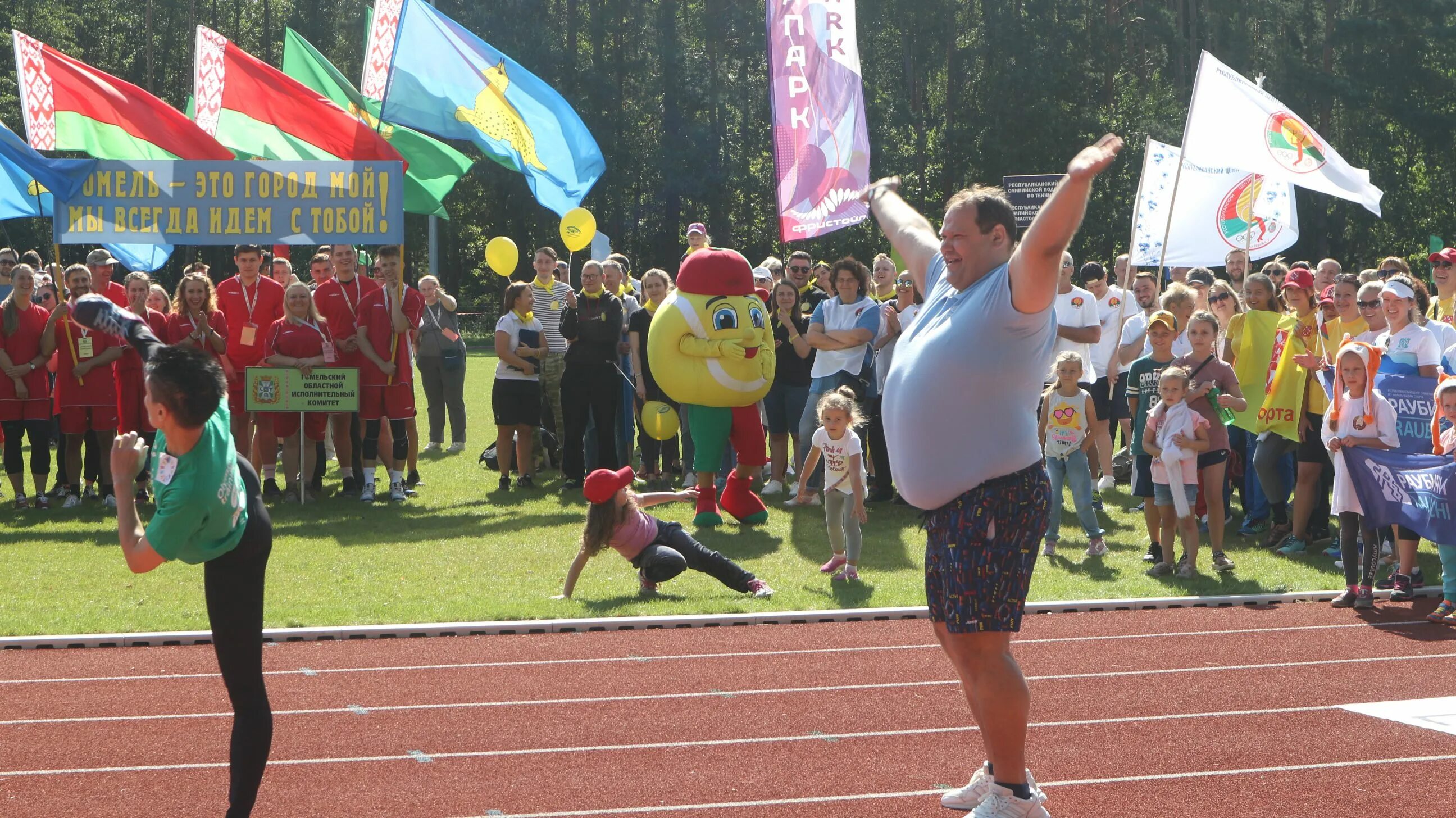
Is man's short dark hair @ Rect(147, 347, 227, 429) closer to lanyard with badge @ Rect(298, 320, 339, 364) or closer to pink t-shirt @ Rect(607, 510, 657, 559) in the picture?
pink t-shirt @ Rect(607, 510, 657, 559)

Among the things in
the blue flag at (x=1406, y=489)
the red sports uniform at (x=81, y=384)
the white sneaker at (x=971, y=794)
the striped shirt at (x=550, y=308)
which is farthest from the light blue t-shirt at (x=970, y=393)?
the red sports uniform at (x=81, y=384)

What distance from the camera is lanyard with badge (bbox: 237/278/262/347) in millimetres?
12859

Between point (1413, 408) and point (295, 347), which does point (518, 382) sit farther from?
point (1413, 408)

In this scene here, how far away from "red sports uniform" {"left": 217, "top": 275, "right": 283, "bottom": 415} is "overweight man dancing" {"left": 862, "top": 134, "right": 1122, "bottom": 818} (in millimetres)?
9602

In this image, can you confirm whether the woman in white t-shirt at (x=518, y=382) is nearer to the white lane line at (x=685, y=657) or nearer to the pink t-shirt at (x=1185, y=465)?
the pink t-shirt at (x=1185, y=465)

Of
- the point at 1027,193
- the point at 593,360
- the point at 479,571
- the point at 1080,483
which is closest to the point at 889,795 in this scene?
the point at 479,571

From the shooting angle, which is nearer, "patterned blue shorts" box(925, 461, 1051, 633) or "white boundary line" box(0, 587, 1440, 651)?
"patterned blue shorts" box(925, 461, 1051, 633)

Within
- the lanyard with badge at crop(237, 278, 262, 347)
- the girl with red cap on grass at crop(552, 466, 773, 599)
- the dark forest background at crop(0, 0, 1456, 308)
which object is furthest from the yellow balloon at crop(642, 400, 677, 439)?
the dark forest background at crop(0, 0, 1456, 308)

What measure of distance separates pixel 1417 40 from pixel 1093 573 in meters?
44.3

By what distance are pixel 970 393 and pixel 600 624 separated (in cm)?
435

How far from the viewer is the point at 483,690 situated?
6730 millimetres

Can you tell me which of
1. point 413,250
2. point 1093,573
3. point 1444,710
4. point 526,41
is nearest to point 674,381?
point 1093,573

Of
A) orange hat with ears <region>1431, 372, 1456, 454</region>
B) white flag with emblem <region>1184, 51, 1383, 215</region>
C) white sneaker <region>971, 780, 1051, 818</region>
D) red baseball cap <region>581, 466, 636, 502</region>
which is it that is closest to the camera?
white sneaker <region>971, 780, 1051, 818</region>

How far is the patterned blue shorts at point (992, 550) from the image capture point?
170 inches
